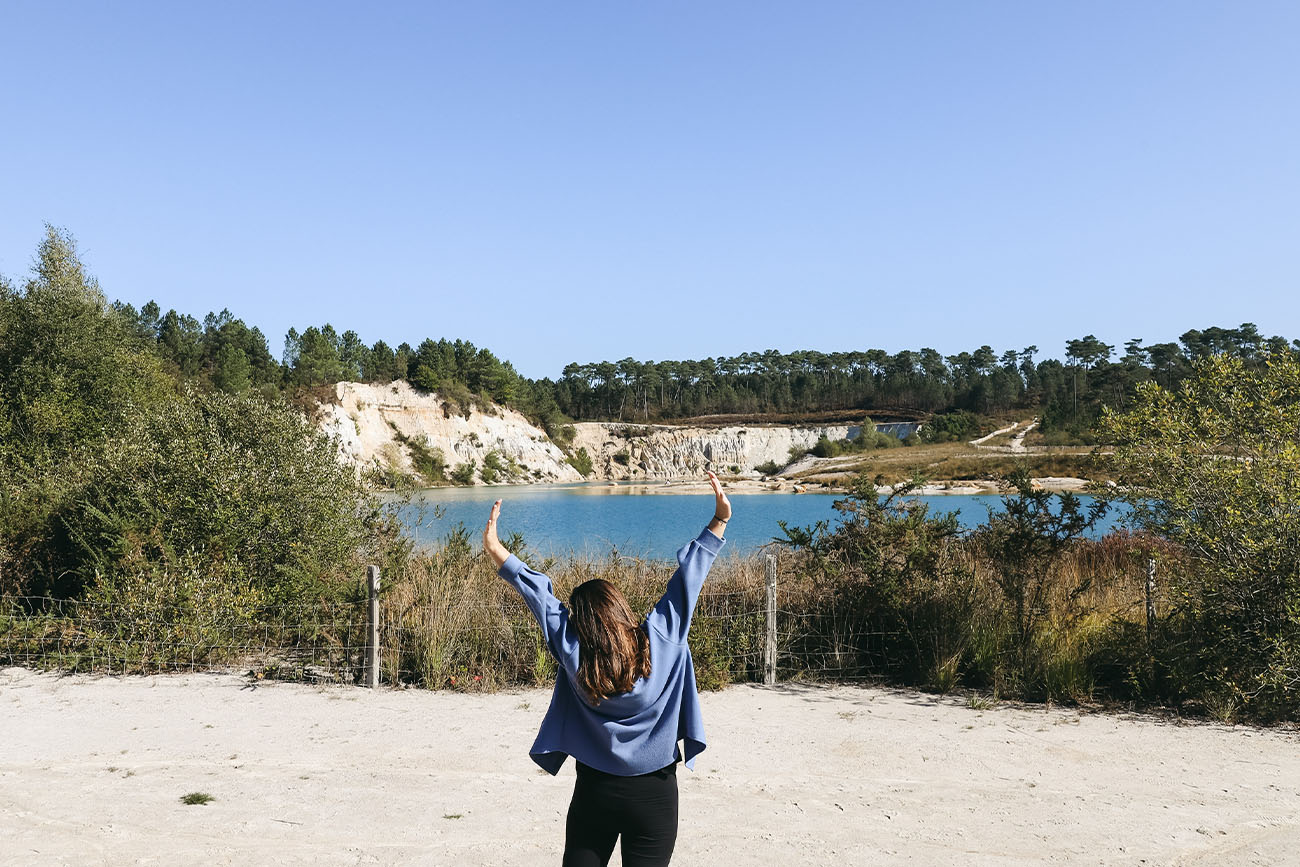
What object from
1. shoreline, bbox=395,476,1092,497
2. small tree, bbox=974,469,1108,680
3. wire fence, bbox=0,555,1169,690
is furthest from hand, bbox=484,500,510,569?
shoreline, bbox=395,476,1092,497

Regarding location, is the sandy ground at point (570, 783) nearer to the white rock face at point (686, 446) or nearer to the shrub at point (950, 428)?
the white rock face at point (686, 446)

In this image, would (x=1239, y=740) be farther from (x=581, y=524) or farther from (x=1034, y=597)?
(x=581, y=524)

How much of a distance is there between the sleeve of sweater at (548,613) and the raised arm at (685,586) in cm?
29

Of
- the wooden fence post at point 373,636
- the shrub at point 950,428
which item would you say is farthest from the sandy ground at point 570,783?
the shrub at point 950,428

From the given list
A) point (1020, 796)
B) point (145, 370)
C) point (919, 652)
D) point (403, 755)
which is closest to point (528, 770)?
point (403, 755)

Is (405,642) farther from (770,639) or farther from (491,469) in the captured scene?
(491,469)

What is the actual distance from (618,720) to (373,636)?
7226 millimetres

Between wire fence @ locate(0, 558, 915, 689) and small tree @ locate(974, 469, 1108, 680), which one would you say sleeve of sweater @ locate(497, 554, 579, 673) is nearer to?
wire fence @ locate(0, 558, 915, 689)

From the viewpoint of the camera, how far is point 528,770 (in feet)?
22.0

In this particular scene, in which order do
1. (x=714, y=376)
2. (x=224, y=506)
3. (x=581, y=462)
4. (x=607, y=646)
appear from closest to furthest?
(x=607, y=646), (x=224, y=506), (x=581, y=462), (x=714, y=376)

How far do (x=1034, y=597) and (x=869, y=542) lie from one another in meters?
1.85

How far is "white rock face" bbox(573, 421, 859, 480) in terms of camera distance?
99.1 metres

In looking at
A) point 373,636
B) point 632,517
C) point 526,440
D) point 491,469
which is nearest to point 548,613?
point 373,636

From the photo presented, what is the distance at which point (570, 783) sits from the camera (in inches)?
249
